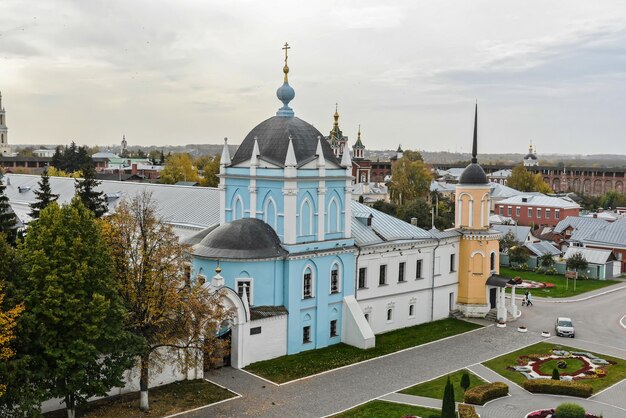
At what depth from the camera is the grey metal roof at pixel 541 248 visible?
6505cm

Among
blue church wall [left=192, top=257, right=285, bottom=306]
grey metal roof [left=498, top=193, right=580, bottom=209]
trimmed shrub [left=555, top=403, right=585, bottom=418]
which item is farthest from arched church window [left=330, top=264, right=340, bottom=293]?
grey metal roof [left=498, top=193, right=580, bottom=209]

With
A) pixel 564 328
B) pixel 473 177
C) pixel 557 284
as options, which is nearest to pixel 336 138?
pixel 557 284

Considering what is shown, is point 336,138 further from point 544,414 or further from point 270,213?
point 544,414

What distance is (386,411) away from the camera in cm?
2636

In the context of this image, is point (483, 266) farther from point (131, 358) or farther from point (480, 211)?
point (131, 358)

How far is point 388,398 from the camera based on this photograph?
28.0 meters

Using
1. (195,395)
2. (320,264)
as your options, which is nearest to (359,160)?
(320,264)

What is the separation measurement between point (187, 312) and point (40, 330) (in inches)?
228

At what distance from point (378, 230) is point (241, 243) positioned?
10651 mm

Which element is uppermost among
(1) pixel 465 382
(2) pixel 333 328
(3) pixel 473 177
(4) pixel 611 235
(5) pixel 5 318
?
(3) pixel 473 177

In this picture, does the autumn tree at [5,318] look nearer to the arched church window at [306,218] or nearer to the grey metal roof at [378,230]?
the arched church window at [306,218]

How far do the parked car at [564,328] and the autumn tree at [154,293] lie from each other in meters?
22.6

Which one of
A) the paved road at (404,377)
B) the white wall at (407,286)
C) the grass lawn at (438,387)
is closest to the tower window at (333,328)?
the white wall at (407,286)

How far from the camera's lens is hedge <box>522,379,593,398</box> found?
2873 cm
